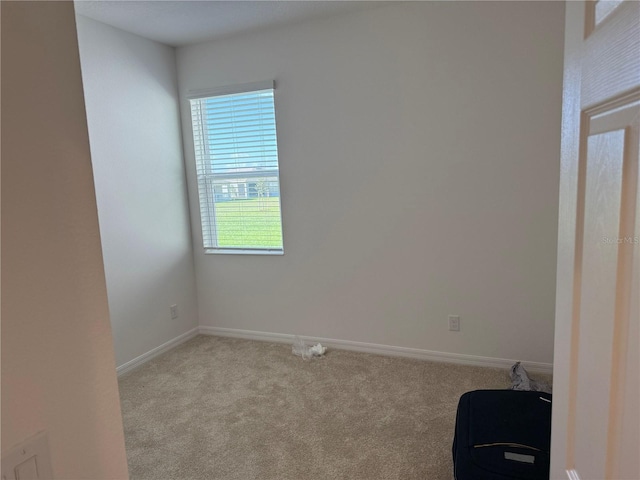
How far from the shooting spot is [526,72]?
2.62 m

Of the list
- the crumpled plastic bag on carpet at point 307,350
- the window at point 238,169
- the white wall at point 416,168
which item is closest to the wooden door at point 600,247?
the white wall at point 416,168

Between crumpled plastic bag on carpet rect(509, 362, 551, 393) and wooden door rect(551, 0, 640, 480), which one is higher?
wooden door rect(551, 0, 640, 480)

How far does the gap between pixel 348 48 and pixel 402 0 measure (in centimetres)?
46

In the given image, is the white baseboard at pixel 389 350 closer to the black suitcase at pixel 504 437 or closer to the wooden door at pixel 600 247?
the black suitcase at pixel 504 437

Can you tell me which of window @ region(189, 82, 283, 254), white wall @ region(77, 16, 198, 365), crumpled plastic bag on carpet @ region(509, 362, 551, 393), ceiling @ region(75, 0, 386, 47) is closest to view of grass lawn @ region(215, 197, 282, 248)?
window @ region(189, 82, 283, 254)

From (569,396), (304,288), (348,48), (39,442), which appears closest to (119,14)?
(348,48)

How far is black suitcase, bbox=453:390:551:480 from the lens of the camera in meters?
1.47

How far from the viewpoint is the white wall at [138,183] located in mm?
2934

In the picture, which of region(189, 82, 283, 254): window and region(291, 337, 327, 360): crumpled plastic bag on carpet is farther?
region(189, 82, 283, 254): window

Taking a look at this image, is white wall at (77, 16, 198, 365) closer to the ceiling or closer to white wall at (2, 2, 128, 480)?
the ceiling

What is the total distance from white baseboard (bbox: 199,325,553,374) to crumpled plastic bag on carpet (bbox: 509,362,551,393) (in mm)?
153

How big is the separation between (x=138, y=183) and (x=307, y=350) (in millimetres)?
1843

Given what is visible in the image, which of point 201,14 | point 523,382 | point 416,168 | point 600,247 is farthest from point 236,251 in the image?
point 600,247

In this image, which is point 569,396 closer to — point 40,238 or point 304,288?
point 40,238
